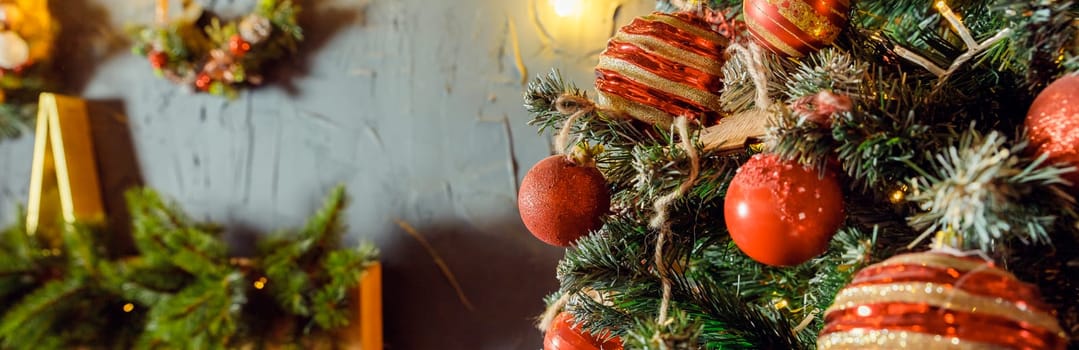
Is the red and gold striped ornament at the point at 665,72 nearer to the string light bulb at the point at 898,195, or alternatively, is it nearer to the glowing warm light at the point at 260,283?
the string light bulb at the point at 898,195

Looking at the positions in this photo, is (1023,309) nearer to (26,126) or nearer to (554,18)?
(554,18)

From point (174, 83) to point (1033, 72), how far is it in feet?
3.79

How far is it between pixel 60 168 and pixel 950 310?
129cm

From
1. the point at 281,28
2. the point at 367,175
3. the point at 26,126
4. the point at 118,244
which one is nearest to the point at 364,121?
the point at 367,175

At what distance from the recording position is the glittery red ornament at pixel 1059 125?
227 mm

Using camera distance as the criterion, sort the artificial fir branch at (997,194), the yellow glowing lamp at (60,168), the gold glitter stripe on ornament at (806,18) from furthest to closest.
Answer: the yellow glowing lamp at (60,168)
the gold glitter stripe on ornament at (806,18)
the artificial fir branch at (997,194)

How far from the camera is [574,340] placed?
0.40 meters

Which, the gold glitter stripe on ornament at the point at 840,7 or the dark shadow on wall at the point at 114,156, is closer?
the gold glitter stripe on ornament at the point at 840,7

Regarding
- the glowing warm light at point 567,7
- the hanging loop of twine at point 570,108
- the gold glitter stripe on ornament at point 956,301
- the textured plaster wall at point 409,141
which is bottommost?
the textured plaster wall at point 409,141

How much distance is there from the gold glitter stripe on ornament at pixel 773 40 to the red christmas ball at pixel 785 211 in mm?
77

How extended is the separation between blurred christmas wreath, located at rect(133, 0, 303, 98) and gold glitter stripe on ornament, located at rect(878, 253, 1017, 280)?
0.89 metres

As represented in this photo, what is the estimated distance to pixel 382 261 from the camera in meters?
0.94

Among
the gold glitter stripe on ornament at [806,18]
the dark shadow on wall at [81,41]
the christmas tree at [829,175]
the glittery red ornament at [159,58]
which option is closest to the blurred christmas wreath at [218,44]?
the glittery red ornament at [159,58]

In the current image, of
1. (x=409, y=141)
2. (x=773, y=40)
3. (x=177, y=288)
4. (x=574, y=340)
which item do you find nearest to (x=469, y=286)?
(x=409, y=141)
